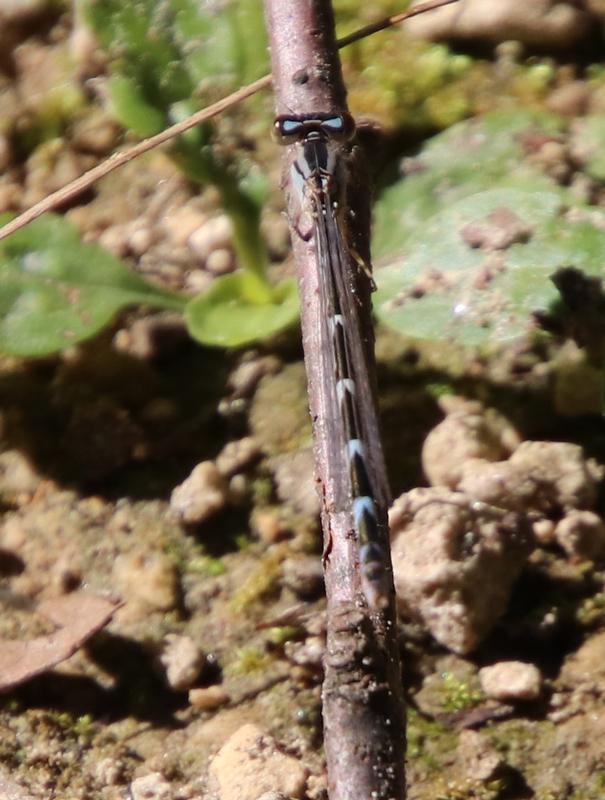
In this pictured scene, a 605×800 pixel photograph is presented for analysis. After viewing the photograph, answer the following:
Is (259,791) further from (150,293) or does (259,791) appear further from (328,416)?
(150,293)

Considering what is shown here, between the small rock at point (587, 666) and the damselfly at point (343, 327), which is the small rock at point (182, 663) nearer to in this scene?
the damselfly at point (343, 327)

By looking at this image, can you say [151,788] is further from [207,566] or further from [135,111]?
[135,111]

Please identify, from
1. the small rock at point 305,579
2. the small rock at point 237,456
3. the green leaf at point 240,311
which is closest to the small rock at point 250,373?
the green leaf at point 240,311

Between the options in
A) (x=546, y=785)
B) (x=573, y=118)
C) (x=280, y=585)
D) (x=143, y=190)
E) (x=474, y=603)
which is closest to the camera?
(x=546, y=785)

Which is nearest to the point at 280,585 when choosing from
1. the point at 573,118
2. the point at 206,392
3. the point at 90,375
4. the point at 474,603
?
the point at 474,603

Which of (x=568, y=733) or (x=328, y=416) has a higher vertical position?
(x=328, y=416)

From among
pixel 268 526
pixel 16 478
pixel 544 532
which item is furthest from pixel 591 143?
pixel 16 478
